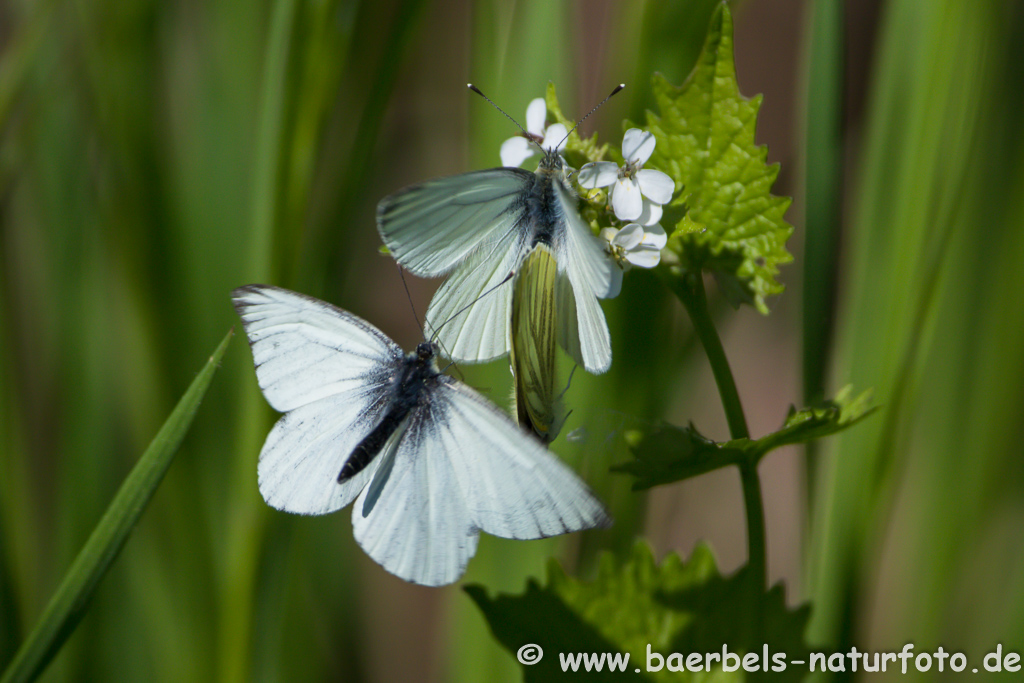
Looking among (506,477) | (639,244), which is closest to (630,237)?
(639,244)

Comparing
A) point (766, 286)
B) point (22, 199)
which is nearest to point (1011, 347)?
point (766, 286)

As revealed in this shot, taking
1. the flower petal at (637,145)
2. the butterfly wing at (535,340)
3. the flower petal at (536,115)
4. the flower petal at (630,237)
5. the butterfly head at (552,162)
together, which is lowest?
the butterfly wing at (535,340)

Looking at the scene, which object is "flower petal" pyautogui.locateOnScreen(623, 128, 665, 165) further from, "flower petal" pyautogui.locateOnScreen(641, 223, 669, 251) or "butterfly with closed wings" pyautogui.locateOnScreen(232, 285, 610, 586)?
"butterfly with closed wings" pyautogui.locateOnScreen(232, 285, 610, 586)

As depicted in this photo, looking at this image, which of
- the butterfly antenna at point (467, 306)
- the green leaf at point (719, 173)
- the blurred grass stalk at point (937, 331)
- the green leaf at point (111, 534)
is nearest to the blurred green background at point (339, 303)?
the blurred grass stalk at point (937, 331)

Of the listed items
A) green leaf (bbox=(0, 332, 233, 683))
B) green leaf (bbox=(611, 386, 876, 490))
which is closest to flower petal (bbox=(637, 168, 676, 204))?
green leaf (bbox=(611, 386, 876, 490))

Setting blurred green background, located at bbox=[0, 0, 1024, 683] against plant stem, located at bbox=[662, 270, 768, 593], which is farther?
blurred green background, located at bbox=[0, 0, 1024, 683]

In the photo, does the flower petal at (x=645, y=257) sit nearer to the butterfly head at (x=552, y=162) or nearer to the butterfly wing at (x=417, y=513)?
the butterfly head at (x=552, y=162)
